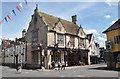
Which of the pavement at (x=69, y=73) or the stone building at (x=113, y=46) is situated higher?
the stone building at (x=113, y=46)

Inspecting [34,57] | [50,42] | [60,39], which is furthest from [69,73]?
[34,57]

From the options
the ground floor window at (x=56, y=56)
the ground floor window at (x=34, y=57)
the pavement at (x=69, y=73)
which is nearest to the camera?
the pavement at (x=69, y=73)

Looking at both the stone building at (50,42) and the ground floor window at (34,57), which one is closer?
the stone building at (50,42)

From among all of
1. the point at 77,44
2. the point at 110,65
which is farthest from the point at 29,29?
the point at 110,65

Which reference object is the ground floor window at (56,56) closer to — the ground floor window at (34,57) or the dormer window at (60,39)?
the dormer window at (60,39)

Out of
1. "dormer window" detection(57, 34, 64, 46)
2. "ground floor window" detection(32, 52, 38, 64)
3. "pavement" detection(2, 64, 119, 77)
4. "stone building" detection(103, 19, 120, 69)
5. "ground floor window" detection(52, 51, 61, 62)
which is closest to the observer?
"pavement" detection(2, 64, 119, 77)

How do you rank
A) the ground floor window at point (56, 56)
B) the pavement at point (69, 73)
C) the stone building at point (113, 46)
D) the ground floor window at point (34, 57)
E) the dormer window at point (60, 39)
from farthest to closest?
the ground floor window at point (34, 57) → the dormer window at point (60, 39) → the ground floor window at point (56, 56) → the stone building at point (113, 46) → the pavement at point (69, 73)

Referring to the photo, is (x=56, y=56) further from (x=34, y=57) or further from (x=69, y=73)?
(x=69, y=73)

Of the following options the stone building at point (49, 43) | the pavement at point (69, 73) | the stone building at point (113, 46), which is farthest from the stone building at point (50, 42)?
the stone building at point (113, 46)

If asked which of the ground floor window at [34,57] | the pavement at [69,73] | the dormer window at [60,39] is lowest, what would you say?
the pavement at [69,73]

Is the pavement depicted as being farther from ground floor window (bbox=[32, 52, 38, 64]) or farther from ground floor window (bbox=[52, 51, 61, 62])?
ground floor window (bbox=[32, 52, 38, 64])

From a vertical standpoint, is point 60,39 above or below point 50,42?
above

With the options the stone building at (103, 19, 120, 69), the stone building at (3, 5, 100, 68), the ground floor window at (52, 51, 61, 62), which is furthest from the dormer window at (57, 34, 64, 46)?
the stone building at (103, 19, 120, 69)

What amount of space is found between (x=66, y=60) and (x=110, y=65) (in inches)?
426
